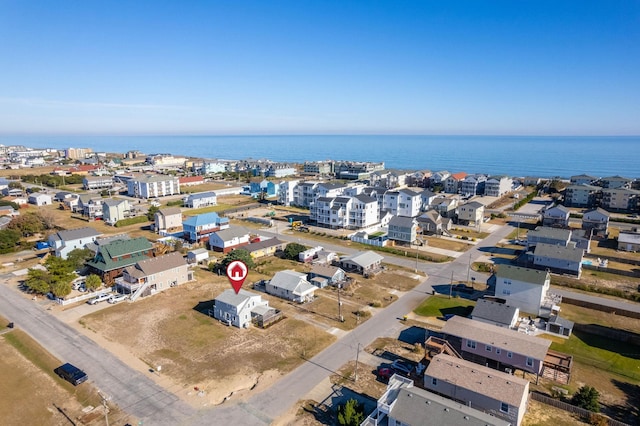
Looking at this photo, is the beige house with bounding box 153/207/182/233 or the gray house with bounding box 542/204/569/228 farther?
the beige house with bounding box 153/207/182/233

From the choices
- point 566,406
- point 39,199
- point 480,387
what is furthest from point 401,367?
point 39,199

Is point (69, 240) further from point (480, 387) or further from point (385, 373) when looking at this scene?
point (480, 387)

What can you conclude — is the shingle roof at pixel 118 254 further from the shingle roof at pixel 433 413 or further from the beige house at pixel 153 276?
the shingle roof at pixel 433 413

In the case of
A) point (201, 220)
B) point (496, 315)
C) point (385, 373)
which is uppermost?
point (201, 220)

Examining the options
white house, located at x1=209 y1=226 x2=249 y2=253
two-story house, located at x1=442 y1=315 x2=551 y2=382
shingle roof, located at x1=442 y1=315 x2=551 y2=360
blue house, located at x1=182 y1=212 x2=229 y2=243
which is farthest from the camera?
blue house, located at x1=182 y1=212 x2=229 y2=243

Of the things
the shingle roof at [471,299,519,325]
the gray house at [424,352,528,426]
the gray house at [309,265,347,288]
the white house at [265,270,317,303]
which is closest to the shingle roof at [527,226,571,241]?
the shingle roof at [471,299,519,325]

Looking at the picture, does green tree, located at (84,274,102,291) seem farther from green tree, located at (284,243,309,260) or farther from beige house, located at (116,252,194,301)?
green tree, located at (284,243,309,260)

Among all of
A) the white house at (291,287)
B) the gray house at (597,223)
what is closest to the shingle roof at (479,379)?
the white house at (291,287)

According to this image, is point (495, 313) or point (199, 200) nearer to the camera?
point (495, 313)
